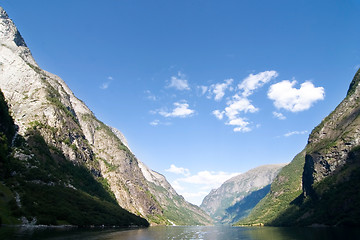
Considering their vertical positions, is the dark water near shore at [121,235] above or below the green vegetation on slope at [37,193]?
below

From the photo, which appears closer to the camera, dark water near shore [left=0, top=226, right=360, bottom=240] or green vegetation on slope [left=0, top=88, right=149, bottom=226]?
dark water near shore [left=0, top=226, right=360, bottom=240]

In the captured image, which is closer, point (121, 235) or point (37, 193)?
point (121, 235)

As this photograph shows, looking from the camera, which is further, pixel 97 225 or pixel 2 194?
pixel 97 225

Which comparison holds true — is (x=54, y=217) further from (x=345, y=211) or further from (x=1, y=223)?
(x=345, y=211)

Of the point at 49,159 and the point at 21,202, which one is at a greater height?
the point at 49,159

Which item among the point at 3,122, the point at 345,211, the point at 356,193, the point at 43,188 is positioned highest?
the point at 3,122

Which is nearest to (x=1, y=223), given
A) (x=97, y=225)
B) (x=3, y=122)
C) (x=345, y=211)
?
(x=97, y=225)

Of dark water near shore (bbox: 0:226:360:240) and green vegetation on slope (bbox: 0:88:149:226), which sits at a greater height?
green vegetation on slope (bbox: 0:88:149:226)

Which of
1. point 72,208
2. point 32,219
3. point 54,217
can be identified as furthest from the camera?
point 72,208

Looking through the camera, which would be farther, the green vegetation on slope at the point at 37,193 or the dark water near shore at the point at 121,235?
the green vegetation on slope at the point at 37,193

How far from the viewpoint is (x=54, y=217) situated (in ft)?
388

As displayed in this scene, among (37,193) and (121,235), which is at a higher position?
(37,193)

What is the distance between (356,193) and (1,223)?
703ft

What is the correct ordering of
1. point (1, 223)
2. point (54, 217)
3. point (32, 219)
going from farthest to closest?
point (54, 217), point (32, 219), point (1, 223)
